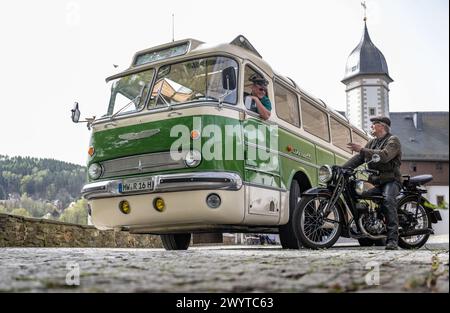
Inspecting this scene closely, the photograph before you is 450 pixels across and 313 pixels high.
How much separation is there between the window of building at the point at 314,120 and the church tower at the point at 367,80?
137ft

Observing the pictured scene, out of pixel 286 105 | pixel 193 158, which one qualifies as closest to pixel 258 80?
pixel 286 105

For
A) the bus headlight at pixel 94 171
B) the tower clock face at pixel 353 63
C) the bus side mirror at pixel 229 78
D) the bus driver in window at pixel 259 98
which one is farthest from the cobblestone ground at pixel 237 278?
the tower clock face at pixel 353 63

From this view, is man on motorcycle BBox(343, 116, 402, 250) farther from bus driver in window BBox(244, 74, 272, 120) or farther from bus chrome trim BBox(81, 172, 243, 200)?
bus chrome trim BBox(81, 172, 243, 200)

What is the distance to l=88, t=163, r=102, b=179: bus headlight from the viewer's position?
7336 mm

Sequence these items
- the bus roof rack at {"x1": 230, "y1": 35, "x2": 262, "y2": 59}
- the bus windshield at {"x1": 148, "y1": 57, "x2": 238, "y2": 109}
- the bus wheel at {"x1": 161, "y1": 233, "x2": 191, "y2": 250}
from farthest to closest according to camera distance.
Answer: the bus wheel at {"x1": 161, "y1": 233, "x2": 191, "y2": 250} → the bus roof rack at {"x1": 230, "y1": 35, "x2": 262, "y2": 59} → the bus windshield at {"x1": 148, "y1": 57, "x2": 238, "y2": 109}

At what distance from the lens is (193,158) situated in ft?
21.3

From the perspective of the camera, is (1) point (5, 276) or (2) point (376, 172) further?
(2) point (376, 172)

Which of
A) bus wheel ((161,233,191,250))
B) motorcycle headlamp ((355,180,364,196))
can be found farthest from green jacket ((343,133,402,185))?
bus wheel ((161,233,191,250))

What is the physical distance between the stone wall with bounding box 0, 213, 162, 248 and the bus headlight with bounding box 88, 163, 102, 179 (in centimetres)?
479

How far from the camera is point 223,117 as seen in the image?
6.68 metres
